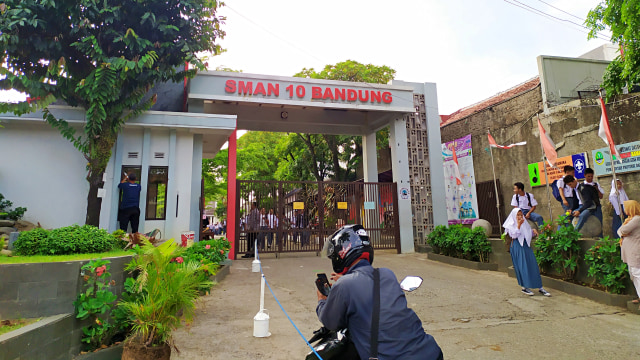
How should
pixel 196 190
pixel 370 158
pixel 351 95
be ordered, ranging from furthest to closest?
pixel 370 158
pixel 351 95
pixel 196 190

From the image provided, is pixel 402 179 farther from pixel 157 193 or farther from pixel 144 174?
pixel 144 174

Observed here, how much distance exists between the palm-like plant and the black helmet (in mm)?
2305

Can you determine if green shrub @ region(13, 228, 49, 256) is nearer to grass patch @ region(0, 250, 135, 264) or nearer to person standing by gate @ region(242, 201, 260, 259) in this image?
grass patch @ region(0, 250, 135, 264)

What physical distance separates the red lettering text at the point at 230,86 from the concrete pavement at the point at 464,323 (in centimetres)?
603

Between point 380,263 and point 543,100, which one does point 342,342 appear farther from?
point 543,100

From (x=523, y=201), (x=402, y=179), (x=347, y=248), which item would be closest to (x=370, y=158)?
(x=402, y=179)

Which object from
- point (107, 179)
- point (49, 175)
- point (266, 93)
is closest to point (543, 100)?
point (266, 93)

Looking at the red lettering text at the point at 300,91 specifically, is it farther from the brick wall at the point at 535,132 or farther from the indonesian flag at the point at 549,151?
the brick wall at the point at 535,132

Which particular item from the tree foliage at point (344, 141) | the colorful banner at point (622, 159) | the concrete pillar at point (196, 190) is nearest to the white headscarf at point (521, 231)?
the colorful banner at point (622, 159)

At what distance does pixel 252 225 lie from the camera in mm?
11000

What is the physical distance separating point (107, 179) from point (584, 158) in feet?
46.2

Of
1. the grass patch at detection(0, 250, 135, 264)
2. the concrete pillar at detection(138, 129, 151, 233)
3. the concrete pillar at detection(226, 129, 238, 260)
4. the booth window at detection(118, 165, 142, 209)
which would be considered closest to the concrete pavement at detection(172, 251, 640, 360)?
the grass patch at detection(0, 250, 135, 264)

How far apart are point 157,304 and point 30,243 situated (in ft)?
6.74

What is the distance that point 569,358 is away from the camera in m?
3.67
